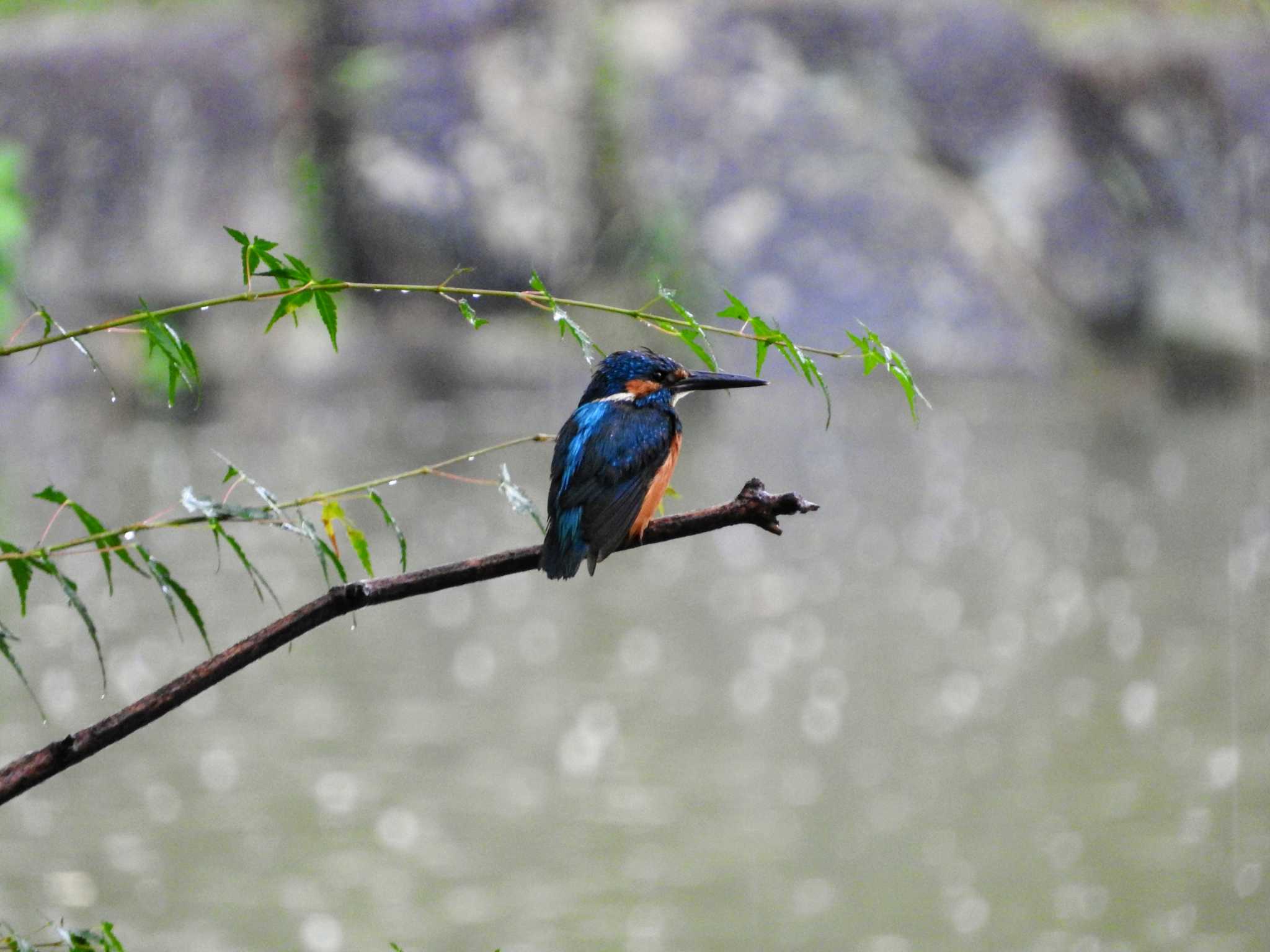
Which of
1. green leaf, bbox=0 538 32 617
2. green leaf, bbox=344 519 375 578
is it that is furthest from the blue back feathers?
green leaf, bbox=0 538 32 617

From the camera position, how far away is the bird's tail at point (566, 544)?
1.24 m

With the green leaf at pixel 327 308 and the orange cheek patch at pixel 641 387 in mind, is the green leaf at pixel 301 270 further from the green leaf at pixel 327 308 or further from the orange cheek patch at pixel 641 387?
the orange cheek patch at pixel 641 387

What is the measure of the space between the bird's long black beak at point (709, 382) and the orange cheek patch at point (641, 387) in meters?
0.03

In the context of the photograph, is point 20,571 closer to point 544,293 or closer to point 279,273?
point 279,273

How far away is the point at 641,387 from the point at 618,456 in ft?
0.39

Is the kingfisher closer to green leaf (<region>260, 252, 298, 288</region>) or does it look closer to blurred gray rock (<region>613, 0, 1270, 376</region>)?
green leaf (<region>260, 252, 298, 288</region>)

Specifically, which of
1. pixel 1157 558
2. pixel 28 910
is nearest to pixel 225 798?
pixel 28 910

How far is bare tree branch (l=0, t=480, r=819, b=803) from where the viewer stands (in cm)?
78

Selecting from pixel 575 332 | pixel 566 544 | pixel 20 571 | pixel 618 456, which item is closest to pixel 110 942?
pixel 20 571

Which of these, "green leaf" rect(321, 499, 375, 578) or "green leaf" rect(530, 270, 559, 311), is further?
Answer: "green leaf" rect(321, 499, 375, 578)

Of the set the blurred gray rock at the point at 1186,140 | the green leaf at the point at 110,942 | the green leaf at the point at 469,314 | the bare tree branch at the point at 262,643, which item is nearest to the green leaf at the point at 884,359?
the bare tree branch at the point at 262,643

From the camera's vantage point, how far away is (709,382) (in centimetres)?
139

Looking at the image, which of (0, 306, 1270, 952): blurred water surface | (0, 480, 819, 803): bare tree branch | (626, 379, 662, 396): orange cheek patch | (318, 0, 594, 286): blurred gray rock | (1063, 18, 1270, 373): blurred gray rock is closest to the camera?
(0, 480, 819, 803): bare tree branch

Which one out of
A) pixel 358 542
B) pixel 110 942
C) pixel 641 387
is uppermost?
pixel 641 387
